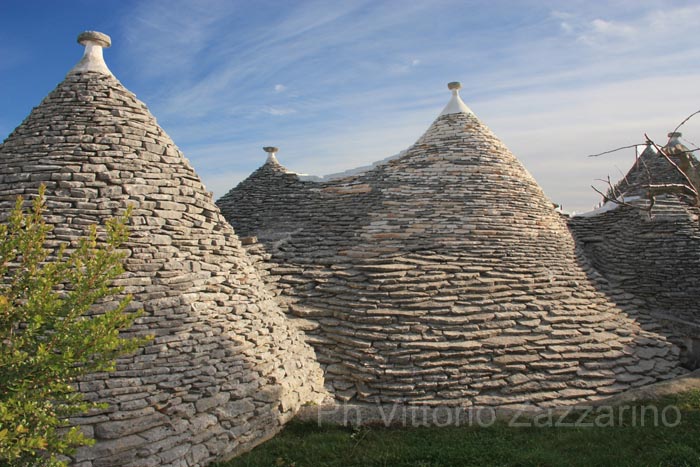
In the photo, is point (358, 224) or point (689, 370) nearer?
point (689, 370)

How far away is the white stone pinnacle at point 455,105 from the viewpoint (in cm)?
1141

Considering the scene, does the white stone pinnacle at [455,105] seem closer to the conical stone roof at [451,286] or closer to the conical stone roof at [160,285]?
the conical stone roof at [451,286]

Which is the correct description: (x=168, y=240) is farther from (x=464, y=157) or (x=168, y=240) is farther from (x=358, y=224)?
(x=464, y=157)

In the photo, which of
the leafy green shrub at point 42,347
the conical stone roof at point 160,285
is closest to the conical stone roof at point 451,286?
the conical stone roof at point 160,285

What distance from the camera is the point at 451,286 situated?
8.55 metres

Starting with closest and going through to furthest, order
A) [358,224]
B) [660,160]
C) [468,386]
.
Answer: [468,386]
[358,224]
[660,160]

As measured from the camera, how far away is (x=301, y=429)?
21.9 feet

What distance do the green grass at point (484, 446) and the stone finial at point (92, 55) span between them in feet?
19.9

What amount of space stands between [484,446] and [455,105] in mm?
7987

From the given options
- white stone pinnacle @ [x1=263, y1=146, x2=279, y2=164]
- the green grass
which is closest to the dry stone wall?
the green grass

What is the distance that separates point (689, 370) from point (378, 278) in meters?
6.00

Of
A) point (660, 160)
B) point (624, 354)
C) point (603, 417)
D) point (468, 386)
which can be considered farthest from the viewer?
point (660, 160)

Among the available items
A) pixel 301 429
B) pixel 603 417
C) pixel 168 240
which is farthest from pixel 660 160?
pixel 168 240

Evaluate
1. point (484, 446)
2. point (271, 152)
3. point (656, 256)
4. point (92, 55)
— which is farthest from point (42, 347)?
point (656, 256)
